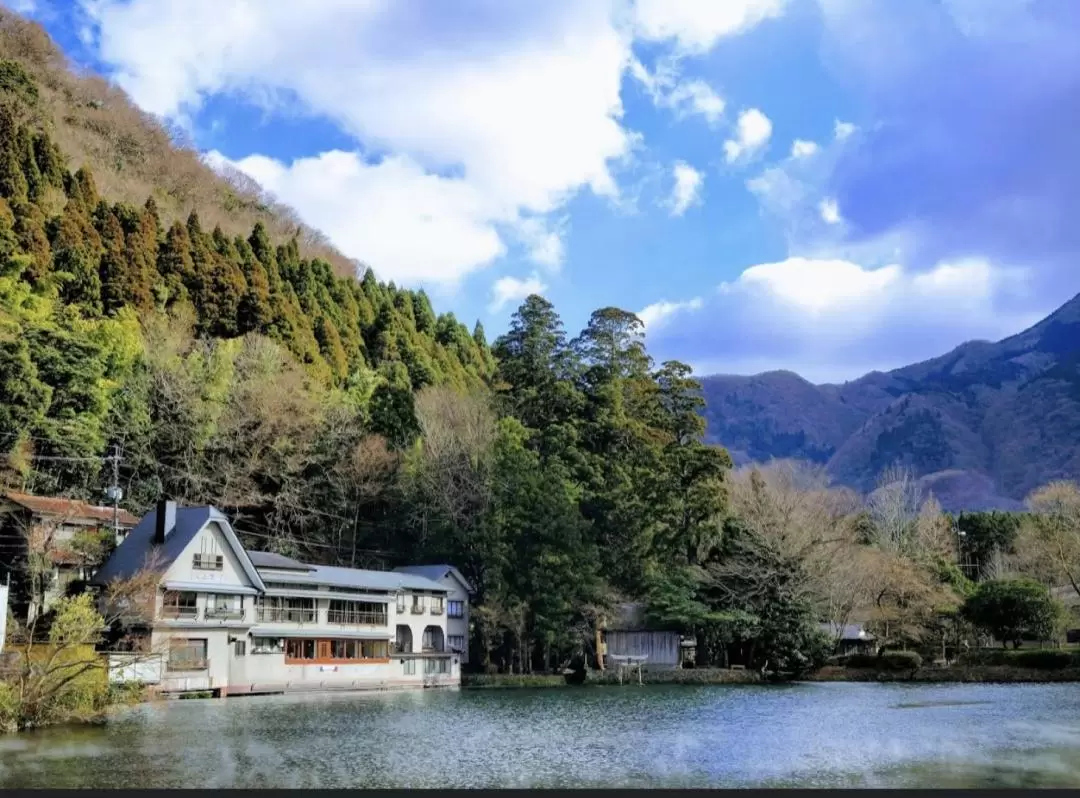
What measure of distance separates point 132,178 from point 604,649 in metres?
37.4

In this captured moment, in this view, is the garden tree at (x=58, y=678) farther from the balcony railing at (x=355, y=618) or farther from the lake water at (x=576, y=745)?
the balcony railing at (x=355, y=618)

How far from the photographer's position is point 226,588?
93.5 feet

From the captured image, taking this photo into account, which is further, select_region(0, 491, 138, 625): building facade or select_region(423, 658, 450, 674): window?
select_region(423, 658, 450, 674): window

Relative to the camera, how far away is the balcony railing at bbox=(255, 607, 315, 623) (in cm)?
2977

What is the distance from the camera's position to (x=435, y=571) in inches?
1443

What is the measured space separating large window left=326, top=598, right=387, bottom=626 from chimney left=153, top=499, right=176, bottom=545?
6388 mm

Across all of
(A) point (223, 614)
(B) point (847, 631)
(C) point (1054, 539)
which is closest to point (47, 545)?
(A) point (223, 614)

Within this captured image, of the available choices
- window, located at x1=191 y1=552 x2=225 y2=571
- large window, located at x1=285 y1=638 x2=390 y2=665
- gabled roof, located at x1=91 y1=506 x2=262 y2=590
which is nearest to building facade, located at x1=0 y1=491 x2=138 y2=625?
gabled roof, located at x1=91 y1=506 x2=262 y2=590

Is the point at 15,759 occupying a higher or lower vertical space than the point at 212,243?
lower

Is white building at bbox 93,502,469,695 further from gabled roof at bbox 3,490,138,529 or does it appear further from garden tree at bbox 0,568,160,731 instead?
garden tree at bbox 0,568,160,731

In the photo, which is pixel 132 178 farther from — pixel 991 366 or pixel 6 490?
pixel 991 366

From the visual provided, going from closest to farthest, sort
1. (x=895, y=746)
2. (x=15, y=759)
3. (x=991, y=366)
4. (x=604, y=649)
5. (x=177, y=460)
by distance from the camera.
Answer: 1. (x=15, y=759)
2. (x=895, y=746)
3. (x=177, y=460)
4. (x=604, y=649)
5. (x=991, y=366)

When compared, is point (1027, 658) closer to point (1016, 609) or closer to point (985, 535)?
point (1016, 609)

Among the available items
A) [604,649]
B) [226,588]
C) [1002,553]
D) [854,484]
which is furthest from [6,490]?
[854,484]
